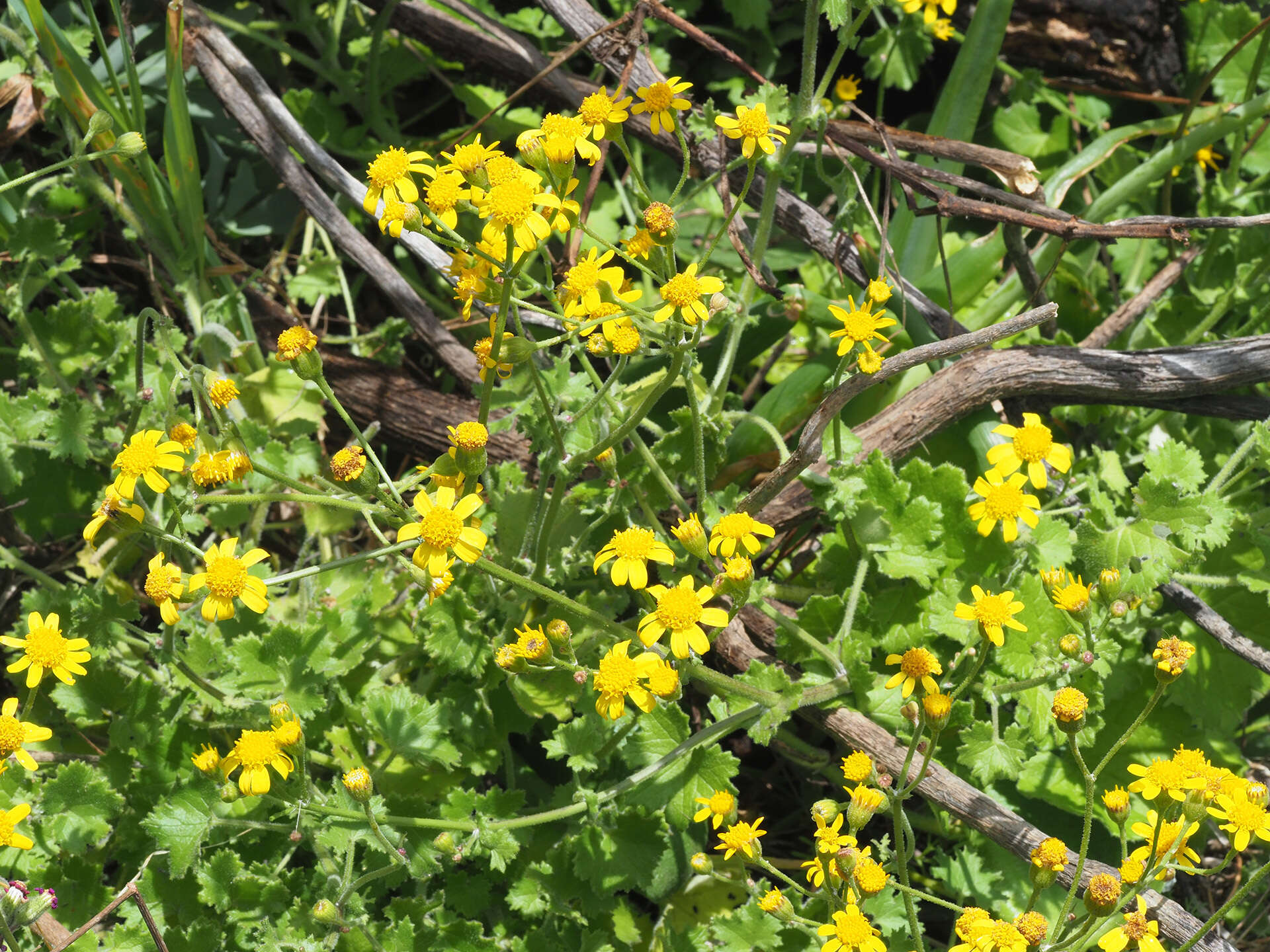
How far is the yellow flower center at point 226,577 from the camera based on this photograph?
6.68 feet

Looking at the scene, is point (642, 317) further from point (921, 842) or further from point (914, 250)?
point (921, 842)

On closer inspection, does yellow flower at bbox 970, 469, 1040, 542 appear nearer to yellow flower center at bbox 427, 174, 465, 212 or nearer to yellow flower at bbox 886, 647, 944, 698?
yellow flower at bbox 886, 647, 944, 698

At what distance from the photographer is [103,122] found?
2637 mm

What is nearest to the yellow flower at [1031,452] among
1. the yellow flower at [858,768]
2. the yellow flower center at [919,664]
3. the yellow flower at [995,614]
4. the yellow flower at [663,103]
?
the yellow flower at [995,614]

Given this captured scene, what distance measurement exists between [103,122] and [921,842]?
2959mm

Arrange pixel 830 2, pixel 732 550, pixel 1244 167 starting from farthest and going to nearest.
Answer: pixel 1244 167 → pixel 830 2 → pixel 732 550

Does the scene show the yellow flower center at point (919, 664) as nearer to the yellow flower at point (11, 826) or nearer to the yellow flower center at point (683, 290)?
the yellow flower center at point (683, 290)

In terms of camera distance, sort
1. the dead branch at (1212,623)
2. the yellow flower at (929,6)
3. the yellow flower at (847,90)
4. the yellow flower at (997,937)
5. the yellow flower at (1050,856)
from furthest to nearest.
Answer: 1. the yellow flower at (847,90)
2. the yellow flower at (929,6)
3. the dead branch at (1212,623)
4. the yellow flower at (1050,856)
5. the yellow flower at (997,937)

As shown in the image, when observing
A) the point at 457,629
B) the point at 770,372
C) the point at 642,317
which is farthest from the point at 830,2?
the point at 457,629

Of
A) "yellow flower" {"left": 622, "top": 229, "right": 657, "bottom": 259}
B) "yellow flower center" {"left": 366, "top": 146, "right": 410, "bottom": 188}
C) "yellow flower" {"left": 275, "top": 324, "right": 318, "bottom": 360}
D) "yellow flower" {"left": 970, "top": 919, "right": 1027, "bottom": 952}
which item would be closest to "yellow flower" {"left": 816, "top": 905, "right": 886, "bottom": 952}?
"yellow flower" {"left": 970, "top": 919, "right": 1027, "bottom": 952}

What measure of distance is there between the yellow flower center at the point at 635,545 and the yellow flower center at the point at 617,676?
23 centimetres

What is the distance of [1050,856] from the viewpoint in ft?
6.56

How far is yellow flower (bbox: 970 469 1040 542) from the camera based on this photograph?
7.72 ft

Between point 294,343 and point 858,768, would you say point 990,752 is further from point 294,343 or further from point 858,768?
point 294,343
